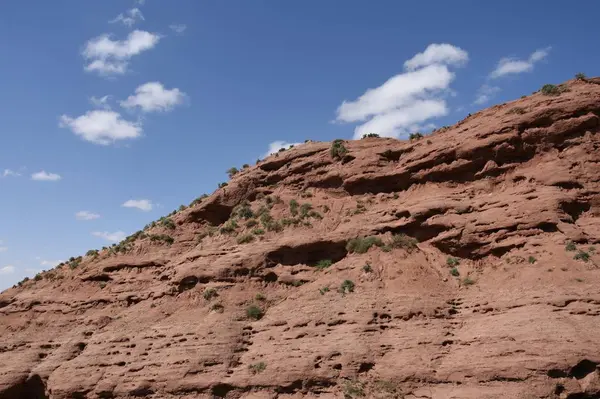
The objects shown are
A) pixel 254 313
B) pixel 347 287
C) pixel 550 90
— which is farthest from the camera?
pixel 550 90

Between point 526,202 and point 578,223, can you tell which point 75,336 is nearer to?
point 526,202

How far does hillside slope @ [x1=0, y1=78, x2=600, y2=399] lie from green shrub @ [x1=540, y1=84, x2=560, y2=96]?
1.14ft

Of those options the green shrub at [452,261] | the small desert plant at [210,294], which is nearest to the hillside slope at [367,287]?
the green shrub at [452,261]

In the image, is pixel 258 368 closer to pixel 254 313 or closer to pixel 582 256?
pixel 254 313

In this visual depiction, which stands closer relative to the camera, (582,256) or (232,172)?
(582,256)

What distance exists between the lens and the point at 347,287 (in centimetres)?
2136

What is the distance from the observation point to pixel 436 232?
22641 mm

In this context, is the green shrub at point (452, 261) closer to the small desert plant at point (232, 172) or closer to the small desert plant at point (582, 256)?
the small desert plant at point (582, 256)

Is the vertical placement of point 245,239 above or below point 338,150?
below

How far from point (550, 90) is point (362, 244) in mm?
12017

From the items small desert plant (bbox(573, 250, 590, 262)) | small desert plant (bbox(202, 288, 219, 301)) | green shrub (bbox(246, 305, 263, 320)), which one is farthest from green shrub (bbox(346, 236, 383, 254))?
small desert plant (bbox(573, 250, 590, 262))

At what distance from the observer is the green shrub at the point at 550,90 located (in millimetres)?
24175

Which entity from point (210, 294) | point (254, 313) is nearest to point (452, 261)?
point (254, 313)

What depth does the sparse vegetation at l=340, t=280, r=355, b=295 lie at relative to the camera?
832 inches
